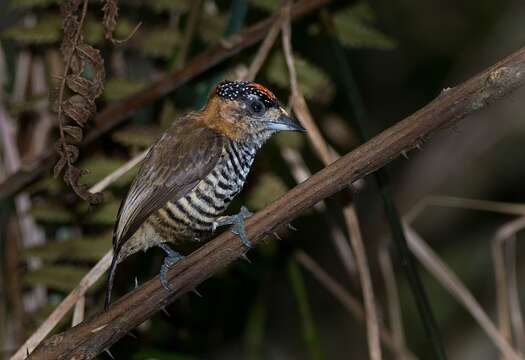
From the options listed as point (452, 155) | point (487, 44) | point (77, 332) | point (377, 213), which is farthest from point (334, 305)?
point (77, 332)

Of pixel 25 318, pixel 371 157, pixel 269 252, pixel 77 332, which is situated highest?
pixel 25 318

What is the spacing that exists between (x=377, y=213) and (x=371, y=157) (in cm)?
430

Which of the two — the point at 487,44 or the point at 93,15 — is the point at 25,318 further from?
the point at 487,44

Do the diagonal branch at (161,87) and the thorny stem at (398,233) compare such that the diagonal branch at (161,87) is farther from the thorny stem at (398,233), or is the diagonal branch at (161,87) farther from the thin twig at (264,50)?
the thorny stem at (398,233)

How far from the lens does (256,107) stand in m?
3.63

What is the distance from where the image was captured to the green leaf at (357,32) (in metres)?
4.16

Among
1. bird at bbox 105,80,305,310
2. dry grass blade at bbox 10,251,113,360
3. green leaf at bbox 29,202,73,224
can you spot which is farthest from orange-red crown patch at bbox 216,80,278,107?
green leaf at bbox 29,202,73,224

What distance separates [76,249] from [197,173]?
3.25 feet

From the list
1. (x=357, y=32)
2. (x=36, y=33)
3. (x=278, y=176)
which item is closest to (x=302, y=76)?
(x=357, y=32)

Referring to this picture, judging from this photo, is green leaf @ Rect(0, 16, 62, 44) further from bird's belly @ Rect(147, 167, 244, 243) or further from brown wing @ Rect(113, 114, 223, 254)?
bird's belly @ Rect(147, 167, 244, 243)

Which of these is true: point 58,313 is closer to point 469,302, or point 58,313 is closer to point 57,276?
point 57,276

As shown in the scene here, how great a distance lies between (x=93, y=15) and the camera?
449cm

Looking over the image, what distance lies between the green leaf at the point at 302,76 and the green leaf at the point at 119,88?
644 mm

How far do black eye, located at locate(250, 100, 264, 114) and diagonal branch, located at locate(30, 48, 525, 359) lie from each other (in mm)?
941
